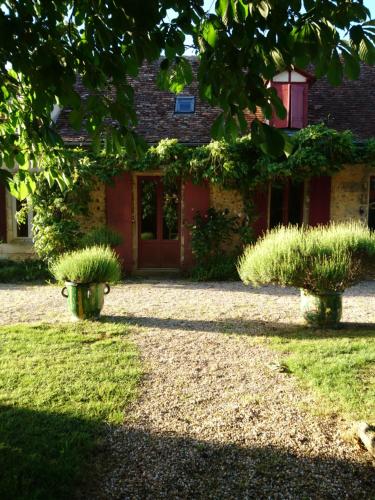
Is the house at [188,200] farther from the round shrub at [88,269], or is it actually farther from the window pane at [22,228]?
the round shrub at [88,269]

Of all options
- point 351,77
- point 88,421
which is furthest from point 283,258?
point 351,77

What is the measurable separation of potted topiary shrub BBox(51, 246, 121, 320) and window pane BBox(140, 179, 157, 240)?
4.43m

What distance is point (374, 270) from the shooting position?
210 inches

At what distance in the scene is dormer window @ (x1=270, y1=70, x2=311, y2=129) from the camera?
32.1 ft

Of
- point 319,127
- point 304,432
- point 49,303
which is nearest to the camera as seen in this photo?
point 304,432

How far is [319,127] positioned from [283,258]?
458 cm

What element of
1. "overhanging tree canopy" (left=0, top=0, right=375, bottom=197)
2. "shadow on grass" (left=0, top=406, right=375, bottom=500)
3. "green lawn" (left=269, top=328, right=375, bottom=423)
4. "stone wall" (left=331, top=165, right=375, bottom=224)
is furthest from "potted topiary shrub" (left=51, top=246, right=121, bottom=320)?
"stone wall" (left=331, top=165, right=375, bottom=224)

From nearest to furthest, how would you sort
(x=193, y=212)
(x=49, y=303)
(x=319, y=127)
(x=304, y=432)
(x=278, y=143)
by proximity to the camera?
(x=278, y=143), (x=304, y=432), (x=49, y=303), (x=319, y=127), (x=193, y=212)

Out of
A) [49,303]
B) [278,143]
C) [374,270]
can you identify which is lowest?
[49,303]

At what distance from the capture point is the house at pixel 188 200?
32.0 ft

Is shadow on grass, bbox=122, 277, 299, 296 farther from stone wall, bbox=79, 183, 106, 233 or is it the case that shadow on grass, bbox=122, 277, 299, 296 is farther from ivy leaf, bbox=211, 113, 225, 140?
ivy leaf, bbox=211, 113, 225, 140

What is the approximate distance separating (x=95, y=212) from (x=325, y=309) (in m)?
6.16

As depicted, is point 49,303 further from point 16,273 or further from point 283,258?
point 283,258

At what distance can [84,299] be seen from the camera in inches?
220
